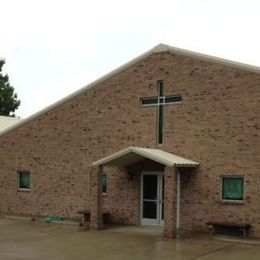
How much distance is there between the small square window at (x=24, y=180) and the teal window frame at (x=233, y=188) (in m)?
9.44

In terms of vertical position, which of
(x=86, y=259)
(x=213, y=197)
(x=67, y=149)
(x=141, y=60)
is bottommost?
(x=86, y=259)

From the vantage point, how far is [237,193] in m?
19.5

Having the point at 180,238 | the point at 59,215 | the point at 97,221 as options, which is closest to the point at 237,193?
the point at 180,238

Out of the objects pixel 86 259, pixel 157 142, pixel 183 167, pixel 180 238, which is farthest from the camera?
pixel 157 142

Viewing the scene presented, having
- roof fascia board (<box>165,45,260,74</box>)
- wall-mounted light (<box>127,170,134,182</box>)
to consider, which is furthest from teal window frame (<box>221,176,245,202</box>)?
wall-mounted light (<box>127,170,134,182</box>)

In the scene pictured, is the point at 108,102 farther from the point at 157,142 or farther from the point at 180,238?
the point at 180,238

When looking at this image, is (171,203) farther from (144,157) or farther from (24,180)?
→ (24,180)

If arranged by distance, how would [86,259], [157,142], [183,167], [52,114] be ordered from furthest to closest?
[52,114] → [157,142] → [183,167] → [86,259]

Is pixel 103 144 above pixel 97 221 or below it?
above

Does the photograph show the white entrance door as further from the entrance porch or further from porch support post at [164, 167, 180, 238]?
porch support post at [164, 167, 180, 238]

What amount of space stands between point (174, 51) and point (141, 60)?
146 centimetres

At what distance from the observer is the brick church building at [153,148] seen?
63.7 ft

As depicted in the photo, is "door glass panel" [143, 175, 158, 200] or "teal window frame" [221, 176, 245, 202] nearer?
"teal window frame" [221, 176, 245, 202]

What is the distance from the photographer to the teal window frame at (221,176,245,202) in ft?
63.6
